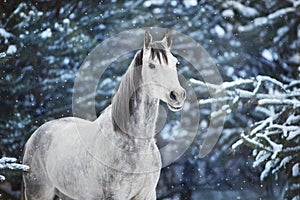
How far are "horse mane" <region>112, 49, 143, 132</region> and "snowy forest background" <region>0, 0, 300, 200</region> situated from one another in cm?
150

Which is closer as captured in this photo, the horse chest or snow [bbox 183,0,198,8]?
the horse chest

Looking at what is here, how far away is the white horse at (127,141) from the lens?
1.17 metres

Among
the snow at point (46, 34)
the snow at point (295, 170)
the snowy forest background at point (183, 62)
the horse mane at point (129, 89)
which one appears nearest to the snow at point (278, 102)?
the snow at point (295, 170)

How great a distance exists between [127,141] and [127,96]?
120 millimetres

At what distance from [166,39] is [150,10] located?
5.46ft

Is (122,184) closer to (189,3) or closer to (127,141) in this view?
(127,141)

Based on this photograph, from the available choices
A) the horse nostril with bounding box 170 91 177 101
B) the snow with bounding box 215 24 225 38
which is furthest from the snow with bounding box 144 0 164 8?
the horse nostril with bounding box 170 91 177 101

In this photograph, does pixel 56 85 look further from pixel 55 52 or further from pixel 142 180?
pixel 142 180

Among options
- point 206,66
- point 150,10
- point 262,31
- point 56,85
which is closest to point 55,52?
point 56,85

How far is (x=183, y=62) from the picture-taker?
9.34 ft

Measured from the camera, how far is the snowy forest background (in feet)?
8.91

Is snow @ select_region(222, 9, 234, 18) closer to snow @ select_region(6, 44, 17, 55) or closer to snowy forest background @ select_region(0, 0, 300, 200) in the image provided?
snowy forest background @ select_region(0, 0, 300, 200)

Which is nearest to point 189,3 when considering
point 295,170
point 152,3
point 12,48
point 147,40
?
point 152,3

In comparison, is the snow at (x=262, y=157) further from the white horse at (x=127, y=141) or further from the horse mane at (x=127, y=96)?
the horse mane at (x=127, y=96)
